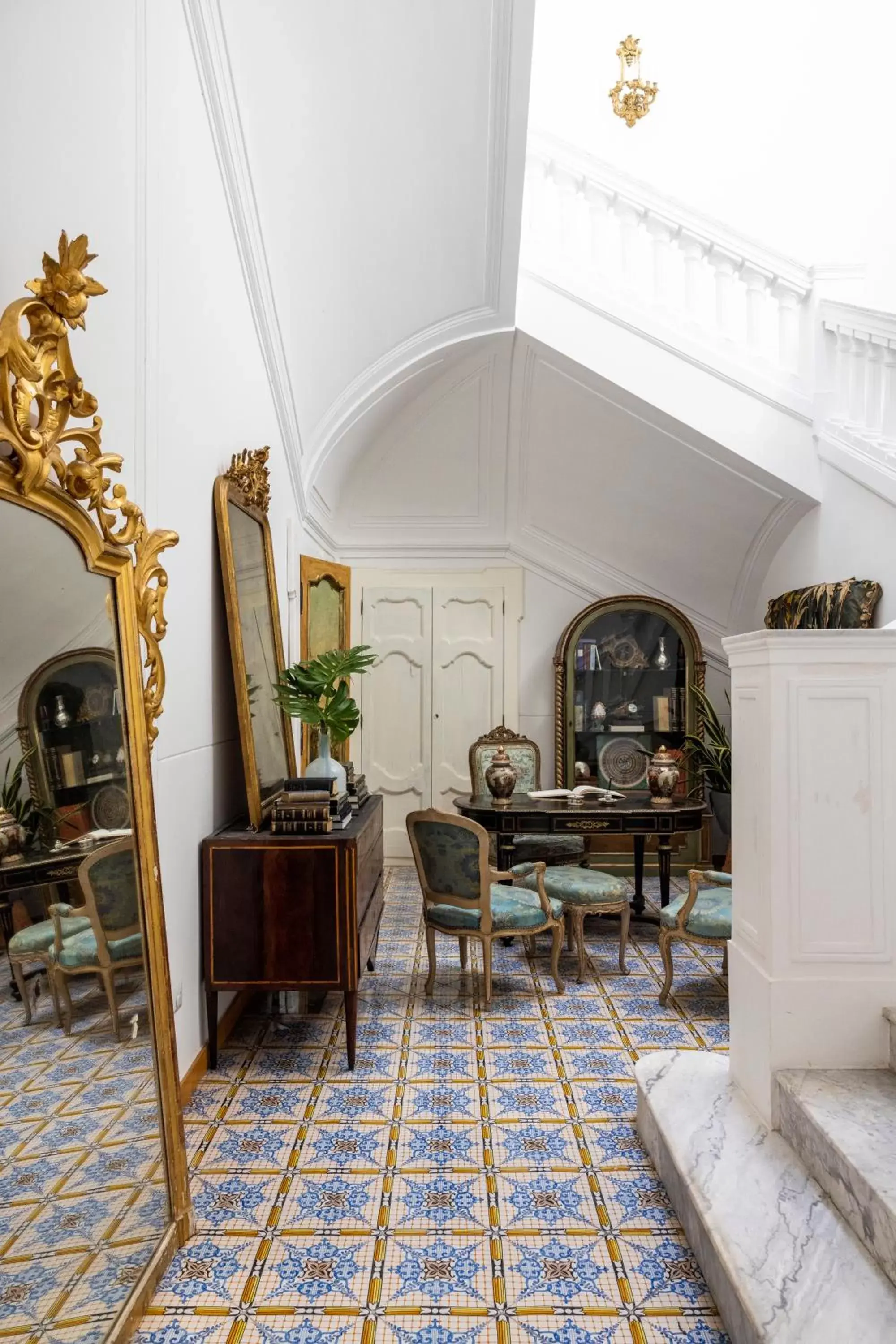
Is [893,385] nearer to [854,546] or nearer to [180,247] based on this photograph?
[854,546]

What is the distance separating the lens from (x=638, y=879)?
5.64 meters

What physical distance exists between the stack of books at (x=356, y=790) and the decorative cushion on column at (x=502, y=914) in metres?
0.62

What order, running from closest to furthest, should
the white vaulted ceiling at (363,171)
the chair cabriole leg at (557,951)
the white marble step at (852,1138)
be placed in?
1. the white marble step at (852,1138)
2. the white vaulted ceiling at (363,171)
3. the chair cabriole leg at (557,951)

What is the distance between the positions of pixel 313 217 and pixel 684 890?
4757 mm

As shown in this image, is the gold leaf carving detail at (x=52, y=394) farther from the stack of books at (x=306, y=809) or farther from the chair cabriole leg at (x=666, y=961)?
the chair cabriole leg at (x=666, y=961)

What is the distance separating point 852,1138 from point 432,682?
538 cm

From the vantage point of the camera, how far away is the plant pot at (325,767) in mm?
3979

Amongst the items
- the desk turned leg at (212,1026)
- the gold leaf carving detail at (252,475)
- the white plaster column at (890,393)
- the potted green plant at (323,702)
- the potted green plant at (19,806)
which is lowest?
the desk turned leg at (212,1026)

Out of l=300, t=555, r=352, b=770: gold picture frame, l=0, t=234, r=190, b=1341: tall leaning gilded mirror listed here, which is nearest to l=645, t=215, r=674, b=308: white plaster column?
l=300, t=555, r=352, b=770: gold picture frame

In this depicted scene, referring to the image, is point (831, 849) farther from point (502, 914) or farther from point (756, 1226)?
point (502, 914)

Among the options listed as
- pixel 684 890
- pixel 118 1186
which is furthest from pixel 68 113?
pixel 684 890

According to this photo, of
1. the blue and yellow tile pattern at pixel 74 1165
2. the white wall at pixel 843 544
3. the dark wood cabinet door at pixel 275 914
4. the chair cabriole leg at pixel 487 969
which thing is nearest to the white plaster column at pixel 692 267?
the white wall at pixel 843 544

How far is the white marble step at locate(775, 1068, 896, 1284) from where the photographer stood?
1.89 metres

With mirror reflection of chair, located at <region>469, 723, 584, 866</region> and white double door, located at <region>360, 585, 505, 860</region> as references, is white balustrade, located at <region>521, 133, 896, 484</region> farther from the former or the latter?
mirror reflection of chair, located at <region>469, 723, 584, 866</region>
